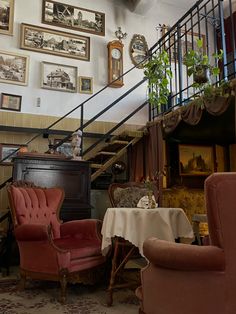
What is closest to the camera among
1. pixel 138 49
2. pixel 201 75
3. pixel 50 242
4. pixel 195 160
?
pixel 50 242

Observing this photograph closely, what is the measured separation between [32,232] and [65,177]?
5.98 feet

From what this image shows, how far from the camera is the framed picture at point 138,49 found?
24.6ft

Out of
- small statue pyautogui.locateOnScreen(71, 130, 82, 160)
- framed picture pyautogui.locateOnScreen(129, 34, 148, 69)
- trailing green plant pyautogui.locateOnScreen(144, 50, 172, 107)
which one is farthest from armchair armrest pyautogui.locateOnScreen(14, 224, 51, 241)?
framed picture pyautogui.locateOnScreen(129, 34, 148, 69)

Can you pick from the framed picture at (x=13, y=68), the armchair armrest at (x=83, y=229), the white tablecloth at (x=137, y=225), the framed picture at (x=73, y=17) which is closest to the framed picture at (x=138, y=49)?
the framed picture at (x=73, y=17)

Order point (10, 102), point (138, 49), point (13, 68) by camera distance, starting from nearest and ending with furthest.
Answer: point (10, 102) → point (13, 68) → point (138, 49)

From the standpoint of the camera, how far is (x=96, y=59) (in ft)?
23.2

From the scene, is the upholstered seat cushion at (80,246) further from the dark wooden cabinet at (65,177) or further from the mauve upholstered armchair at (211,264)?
the mauve upholstered armchair at (211,264)

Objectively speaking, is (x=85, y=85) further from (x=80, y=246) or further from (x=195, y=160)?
(x=80, y=246)

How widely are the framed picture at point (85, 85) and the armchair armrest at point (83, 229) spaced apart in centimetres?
373

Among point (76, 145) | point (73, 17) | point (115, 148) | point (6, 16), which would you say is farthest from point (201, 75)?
point (6, 16)

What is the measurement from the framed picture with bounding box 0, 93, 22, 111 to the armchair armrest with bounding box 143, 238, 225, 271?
496cm

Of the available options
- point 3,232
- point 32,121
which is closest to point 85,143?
point 32,121

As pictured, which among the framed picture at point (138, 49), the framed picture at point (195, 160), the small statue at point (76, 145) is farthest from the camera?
the framed picture at point (138, 49)

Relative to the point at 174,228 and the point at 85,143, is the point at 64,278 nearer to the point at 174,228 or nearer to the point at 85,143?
the point at 174,228
